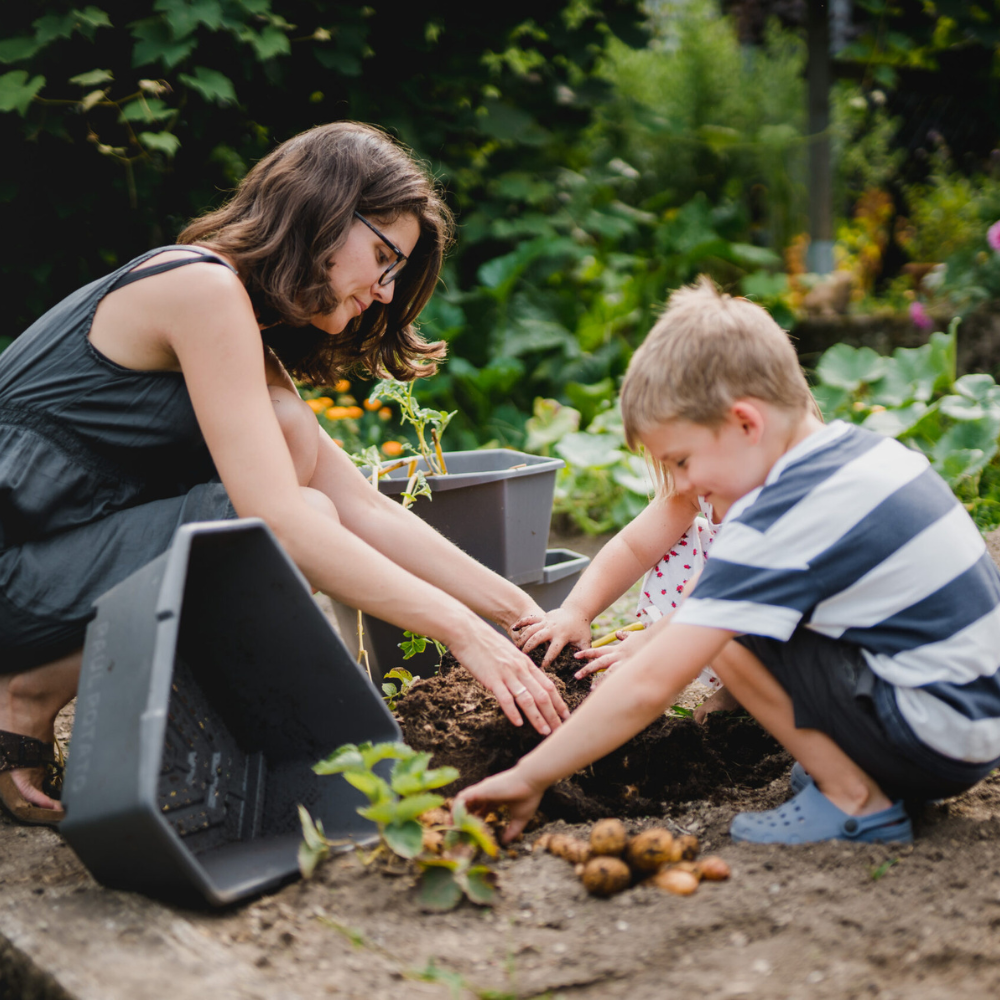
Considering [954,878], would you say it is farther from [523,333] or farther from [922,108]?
[922,108]

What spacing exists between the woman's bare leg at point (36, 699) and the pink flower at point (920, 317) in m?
4.10

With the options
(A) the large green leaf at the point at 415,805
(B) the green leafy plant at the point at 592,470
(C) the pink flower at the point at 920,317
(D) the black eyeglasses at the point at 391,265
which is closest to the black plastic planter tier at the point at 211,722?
(A) the large green leaf at the point at 415,805

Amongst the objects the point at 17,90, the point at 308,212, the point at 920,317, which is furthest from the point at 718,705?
the point at 920,317

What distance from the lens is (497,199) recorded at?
4273 mm

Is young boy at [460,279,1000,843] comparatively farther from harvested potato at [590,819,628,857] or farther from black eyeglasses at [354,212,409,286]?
black eyeglasses at [354,212,409,286]

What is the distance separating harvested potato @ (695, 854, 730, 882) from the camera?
1.14 m

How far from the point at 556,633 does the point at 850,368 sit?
2.28 meters

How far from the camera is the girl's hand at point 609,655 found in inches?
63.2

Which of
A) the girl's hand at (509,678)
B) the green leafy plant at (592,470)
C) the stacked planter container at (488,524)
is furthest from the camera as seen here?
the green leafy plant at (592,470)

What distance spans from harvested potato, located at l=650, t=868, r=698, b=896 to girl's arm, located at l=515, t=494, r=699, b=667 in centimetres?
60

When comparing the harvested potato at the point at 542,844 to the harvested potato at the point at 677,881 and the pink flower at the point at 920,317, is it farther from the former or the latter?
the pink flower at the point at 920,317

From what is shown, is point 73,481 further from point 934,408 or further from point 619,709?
point 934,408

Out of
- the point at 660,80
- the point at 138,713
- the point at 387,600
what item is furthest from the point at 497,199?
the point at 138,713

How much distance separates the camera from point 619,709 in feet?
3.77
